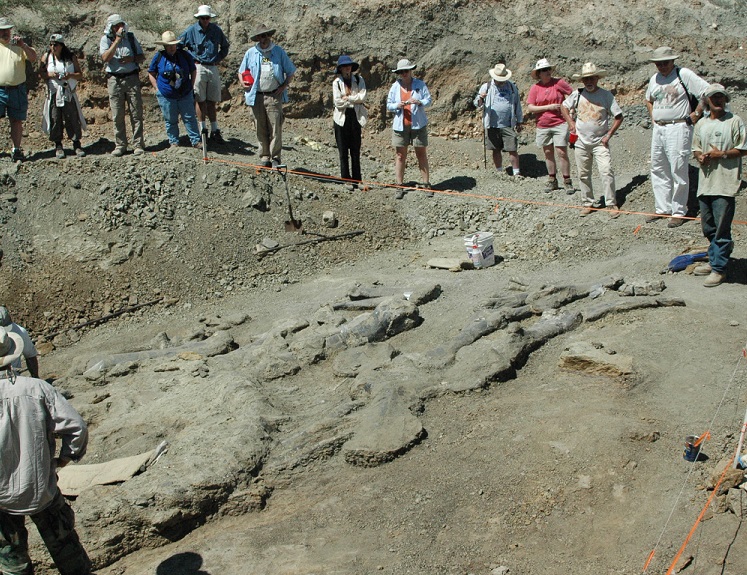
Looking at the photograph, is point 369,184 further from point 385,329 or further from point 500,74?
point 385,329

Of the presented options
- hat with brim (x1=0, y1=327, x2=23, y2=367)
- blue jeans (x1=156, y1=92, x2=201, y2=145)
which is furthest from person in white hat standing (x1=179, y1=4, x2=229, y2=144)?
hat with brim (x1=0, y1=327, x2=23, y2=367)

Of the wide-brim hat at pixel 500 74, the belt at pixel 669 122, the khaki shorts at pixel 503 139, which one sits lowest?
the khaki shorts at pixel 503 139

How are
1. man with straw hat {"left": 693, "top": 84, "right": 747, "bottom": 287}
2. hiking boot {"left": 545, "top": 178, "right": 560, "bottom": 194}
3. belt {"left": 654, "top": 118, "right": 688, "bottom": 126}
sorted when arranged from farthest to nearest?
hiking boot {"left": 545, "top": 178, "right": 560, "bottom": 194}
belt {"left": 654, "top": 118, "right": 688, "bottom": 126}
man with straw hat {"left": 693, "top": 84, "right": 747, "bottom": 287}

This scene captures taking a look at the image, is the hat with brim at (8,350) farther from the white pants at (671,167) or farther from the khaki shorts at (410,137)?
the khaki shorts at (410,137)

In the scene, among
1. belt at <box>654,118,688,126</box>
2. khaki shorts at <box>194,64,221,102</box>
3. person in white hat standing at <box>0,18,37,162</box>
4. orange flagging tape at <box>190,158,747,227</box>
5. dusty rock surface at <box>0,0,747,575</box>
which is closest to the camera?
dusty rock surface at <box>0,0,747,575</box>

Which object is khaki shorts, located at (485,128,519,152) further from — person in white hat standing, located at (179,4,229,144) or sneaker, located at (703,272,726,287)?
sneaker, located at (703,272,726,287)

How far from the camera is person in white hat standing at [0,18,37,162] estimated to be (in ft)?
37.1

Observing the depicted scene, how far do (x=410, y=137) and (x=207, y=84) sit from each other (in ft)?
10.3

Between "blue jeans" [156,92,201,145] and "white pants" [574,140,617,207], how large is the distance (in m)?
5.56

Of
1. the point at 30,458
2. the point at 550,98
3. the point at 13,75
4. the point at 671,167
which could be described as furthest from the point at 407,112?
the point at 30,458

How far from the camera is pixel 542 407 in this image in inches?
243

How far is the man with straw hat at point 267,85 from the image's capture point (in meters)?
11.6

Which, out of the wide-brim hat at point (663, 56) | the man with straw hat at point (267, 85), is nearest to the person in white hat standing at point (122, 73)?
the man with straw hat at point (267, 85)

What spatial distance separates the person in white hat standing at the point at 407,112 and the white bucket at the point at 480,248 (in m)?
2.20
